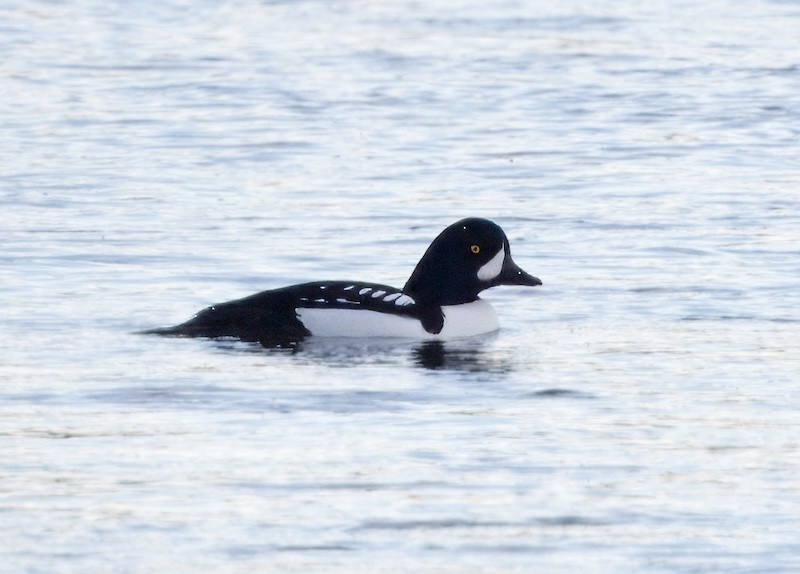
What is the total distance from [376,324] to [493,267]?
100 centimetres

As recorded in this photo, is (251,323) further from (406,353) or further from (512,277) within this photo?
(512,277)

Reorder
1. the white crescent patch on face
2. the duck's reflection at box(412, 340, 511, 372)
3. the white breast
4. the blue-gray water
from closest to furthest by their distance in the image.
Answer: the blue-gray water → the duck's reflection at box(412, 340, 511, 372) → the white breast → the white crescent patch on face

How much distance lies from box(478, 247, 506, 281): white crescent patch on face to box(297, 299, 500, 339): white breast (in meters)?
0.38

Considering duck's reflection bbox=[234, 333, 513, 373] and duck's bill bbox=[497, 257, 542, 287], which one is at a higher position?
duck's bill bbox=[497, 257, 542, 287]

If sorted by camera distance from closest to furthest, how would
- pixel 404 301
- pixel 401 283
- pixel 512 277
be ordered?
pixel 404 301 → pixel 512 277 → pixel 401 283

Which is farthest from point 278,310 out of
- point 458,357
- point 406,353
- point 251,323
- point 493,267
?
point 493,267

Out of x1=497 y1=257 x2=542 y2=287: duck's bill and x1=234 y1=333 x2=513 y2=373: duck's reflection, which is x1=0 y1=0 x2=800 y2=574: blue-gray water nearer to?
x1=234 y1=333 x2=513 y2=373: duck's reflection

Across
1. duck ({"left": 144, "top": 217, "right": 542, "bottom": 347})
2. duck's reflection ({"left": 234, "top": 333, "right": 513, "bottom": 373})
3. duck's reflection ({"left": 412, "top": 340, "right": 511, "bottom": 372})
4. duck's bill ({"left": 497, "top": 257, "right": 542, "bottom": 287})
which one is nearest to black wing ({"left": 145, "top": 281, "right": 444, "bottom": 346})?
duck ({"left": 144, "top": 217, "right": 542, "bottom": 347})

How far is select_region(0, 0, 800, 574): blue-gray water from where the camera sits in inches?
311

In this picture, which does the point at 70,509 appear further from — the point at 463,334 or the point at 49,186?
the point at 49,186

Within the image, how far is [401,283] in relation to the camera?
14.0 m

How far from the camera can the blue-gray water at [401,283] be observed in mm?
7910

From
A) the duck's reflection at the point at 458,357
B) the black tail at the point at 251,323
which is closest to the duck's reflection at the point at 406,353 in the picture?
the duck's reflection at the point at 458,357

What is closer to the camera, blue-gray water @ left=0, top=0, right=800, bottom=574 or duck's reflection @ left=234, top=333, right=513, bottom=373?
blue-gray water @ left=0, top=0, right=800, bottom=574
